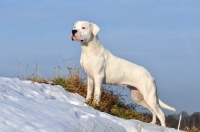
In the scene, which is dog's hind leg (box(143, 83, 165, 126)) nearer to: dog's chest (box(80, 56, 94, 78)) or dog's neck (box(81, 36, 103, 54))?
dog's chest (box(80, 56, 94, 78))

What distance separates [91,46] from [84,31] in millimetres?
360

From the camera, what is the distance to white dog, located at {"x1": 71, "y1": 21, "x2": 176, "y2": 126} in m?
8.60

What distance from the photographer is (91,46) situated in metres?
8.72

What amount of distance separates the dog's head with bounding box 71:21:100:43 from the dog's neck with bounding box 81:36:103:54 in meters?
0.08

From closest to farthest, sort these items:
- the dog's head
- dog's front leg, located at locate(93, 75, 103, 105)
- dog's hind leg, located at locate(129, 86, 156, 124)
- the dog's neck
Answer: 1. the dog's head
2. dog's front leg, located at locate(93, 75, 103, 105)
3. the dog's neck
4. dog's hind leg, located at locate(129, 86, 156, 124)

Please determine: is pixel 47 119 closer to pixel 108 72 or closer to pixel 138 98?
pixel 108 72

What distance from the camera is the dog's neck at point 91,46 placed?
8711mm

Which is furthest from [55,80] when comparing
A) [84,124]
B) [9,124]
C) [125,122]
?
[9,124]

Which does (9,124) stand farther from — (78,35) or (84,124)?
(78,35)

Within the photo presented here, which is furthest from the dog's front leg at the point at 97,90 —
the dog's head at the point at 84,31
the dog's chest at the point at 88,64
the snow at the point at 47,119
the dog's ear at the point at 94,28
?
the snow at the point at 47,119

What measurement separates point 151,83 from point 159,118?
0.74 metres

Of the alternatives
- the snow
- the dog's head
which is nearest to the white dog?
the dog's head

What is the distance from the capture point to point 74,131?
5266 millimetres

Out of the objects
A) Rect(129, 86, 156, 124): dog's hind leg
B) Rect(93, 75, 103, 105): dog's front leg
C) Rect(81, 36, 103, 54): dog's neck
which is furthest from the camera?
Rect(129, 86, 156, 124): dog's hind leg
